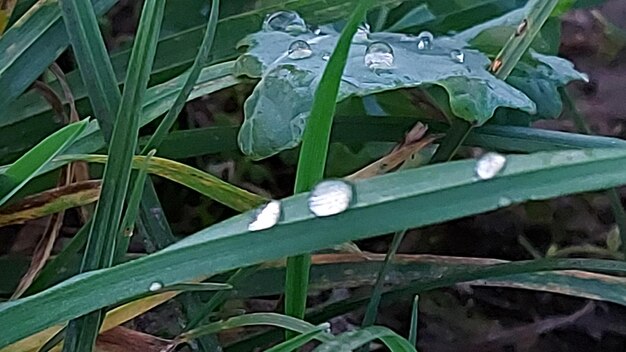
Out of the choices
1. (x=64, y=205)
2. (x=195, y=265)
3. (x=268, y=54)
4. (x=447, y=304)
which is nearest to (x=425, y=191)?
(x=195, y=265)

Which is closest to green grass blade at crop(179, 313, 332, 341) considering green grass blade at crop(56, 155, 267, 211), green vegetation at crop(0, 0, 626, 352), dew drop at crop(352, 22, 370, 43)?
green vegetation at crop(0, 0, 626, 352)

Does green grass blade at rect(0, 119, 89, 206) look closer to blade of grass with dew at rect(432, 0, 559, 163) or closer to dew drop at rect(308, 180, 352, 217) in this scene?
dew drop at rect(308, 180, 352, 217)

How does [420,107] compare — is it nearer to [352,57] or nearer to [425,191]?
[352,57]

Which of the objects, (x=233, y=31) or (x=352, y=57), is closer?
(x=352, y=57)

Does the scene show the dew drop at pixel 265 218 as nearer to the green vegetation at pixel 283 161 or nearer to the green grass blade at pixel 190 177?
the green vegetation at pixel 283 161

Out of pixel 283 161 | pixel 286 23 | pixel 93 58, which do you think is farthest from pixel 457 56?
pixel 283 161

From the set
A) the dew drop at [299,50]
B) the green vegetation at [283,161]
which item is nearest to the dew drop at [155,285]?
the green vegetation at [283,161]
